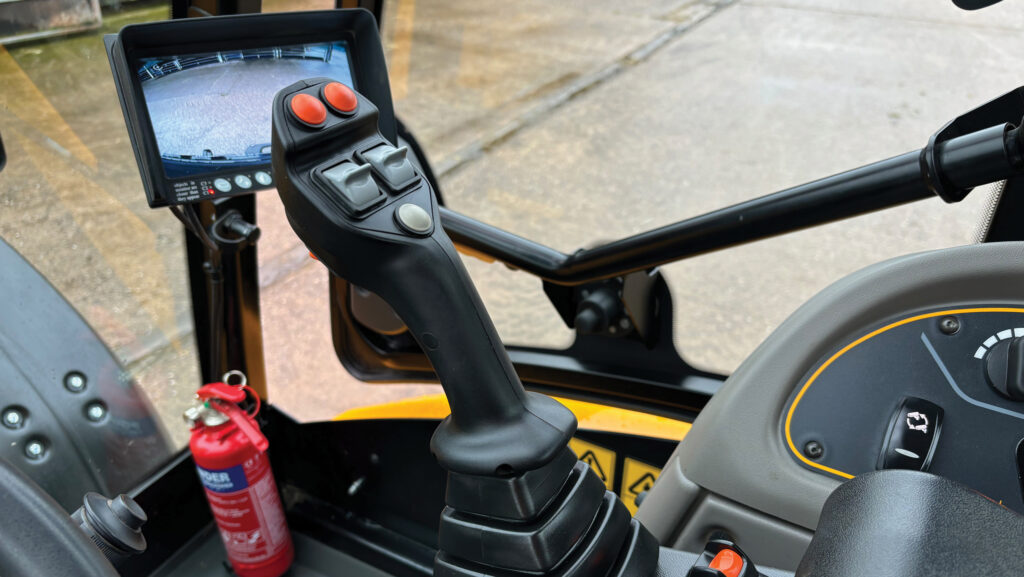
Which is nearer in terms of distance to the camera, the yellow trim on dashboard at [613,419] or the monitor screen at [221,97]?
the monitor screen at [221,97]

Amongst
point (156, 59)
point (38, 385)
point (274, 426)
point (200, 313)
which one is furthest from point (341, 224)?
point (274, 426)

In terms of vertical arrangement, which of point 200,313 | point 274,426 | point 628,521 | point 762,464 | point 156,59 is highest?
point 156,59

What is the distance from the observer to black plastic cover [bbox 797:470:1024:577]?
0.45 metres

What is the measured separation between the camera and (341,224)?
57 cm

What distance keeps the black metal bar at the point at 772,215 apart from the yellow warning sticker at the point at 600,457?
0.29 meters

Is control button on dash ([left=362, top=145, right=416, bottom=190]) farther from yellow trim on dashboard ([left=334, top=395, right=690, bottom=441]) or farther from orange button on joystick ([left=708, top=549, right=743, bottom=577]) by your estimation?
yellow trim on dashboard ([left=334, top=395, right=690, bottom=441])

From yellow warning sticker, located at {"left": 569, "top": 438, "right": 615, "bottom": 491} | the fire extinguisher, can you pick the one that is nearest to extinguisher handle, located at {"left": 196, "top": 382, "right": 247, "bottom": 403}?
the fire extinguisher

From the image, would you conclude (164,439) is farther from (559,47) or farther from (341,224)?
(559,47)

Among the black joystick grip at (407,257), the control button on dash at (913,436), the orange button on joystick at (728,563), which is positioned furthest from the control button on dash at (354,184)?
the control button on dash at (913,436)

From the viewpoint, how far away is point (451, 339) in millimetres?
599

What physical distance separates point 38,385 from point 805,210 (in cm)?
116

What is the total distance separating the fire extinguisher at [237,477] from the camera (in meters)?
1.47

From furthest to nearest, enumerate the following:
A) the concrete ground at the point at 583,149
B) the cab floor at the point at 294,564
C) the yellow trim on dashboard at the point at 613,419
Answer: the cab floor at the point at 294,564 < the yellow trim on dashboard at the point at 613,419 < the concrete ground at the point at 583,149

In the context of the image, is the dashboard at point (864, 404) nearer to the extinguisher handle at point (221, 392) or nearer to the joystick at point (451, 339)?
the joystick at point (451, 339)
